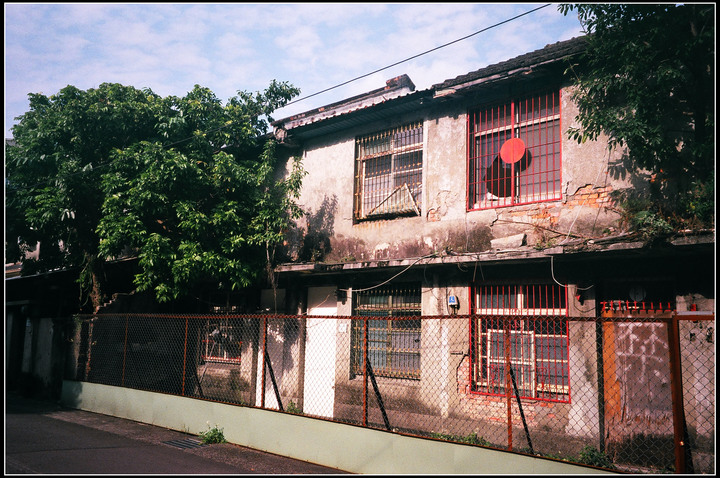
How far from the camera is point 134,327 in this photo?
10.9 metres

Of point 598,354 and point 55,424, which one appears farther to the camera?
point 55,424

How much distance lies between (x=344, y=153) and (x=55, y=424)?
7.79 meters

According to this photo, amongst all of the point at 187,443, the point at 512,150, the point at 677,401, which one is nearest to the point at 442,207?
the point at 512,150

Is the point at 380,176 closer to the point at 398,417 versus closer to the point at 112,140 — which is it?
the point at 398,417

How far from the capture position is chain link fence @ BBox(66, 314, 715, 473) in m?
6.87

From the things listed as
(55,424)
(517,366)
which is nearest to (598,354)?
(517,366)

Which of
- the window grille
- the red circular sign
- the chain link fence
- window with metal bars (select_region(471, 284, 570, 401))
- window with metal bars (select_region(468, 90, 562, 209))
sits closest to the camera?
the chain link fence

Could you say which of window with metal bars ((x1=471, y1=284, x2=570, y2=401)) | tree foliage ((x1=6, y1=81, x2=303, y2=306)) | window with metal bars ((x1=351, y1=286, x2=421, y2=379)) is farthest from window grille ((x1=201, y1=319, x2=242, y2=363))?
window with metal bars ((x1=471, y1=284, x2=570, y2=401))

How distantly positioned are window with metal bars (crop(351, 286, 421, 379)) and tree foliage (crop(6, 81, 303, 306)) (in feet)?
7.96

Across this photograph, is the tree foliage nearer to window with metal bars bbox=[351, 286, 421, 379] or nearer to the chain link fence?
the chain link fence

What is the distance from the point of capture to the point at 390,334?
10.1 m

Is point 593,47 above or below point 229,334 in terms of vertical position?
above

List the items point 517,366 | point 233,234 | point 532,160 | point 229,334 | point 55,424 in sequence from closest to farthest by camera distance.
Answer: point 517,366 → point 532,160 → point 55,424 → point 233,234 → point 229,334

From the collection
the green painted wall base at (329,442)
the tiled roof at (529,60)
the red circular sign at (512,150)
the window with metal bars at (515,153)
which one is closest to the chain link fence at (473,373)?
the green painted wall base at (329,442)
